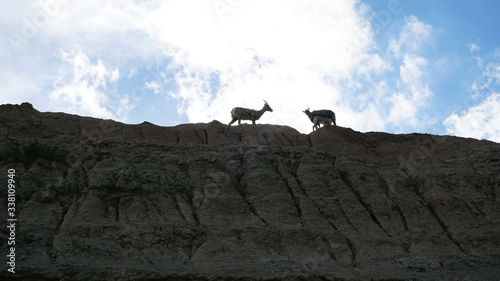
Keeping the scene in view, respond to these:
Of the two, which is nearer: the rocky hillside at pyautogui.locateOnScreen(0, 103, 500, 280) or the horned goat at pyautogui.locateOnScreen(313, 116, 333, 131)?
the rocky hillside at pyautogui.locateOnScreen(0, 103, 500, 280)

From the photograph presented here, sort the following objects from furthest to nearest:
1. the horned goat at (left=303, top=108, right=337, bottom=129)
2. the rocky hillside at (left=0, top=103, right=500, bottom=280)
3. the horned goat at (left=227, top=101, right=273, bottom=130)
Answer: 1. the horned goat at (left=303, top=108, right=337, bottom=129)
2. the horned goat at (left=227, top=101, right=273, bottom=130)
3. the rocky hillside at (left=0, top=103, right=500, bottom=280)

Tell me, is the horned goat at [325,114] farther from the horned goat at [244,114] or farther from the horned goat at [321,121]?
the horned goat at [244,114]

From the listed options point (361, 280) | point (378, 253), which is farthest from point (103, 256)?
point (378, 253)

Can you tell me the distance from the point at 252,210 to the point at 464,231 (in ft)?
28.7

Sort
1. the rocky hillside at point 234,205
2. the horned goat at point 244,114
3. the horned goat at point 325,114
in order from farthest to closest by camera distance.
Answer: the horned goat at point 325,114, the horned goat at point 244,114, the rocky hillside at point 234,205

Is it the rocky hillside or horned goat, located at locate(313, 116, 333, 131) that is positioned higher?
horned goat, located at locate(313, 116, 333, 131)

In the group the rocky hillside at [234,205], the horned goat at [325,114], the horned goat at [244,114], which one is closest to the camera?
the rocky hillside at [234,205]

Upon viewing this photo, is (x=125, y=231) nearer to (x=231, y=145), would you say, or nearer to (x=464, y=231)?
(x=231, y=145)

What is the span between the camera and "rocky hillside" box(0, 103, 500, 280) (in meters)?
16.6

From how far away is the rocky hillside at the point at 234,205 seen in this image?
16.6 m

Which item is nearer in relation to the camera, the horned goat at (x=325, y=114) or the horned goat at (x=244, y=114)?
the horned goat at (x=244, y=114)

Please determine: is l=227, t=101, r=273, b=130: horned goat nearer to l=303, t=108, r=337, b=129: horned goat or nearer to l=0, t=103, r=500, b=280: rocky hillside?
l=0, t=103, r=500, b=280: rocky hillside

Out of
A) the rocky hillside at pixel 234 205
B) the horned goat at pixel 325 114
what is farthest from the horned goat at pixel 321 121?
the rocky hillside at pixel 234 205

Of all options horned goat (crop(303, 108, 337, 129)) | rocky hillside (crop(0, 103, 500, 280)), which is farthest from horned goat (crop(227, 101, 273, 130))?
horned goat (crop(303, 108, 337, 129))
